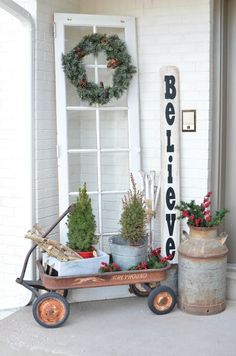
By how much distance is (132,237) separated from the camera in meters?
4.16

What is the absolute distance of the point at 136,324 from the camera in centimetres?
393

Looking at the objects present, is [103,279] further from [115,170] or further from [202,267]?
[115,170]

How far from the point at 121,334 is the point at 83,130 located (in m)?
1.94

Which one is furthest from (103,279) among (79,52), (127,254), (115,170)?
(79,52)

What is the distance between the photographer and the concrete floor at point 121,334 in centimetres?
351

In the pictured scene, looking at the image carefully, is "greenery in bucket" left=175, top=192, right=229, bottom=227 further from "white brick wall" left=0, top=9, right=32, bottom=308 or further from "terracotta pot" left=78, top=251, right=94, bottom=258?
"white brick wall" left=0, top=9, right=32, bottom=308

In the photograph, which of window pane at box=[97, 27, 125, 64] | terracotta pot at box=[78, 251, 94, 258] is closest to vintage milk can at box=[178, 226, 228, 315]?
terracotta pot at box=[78, 251, 94, 258]

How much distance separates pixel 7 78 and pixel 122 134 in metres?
1.16

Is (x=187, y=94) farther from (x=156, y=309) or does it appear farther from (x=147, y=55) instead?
(x=156, y=309)

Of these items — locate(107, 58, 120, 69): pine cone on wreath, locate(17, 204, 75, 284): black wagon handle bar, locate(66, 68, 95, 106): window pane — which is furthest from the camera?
locate(66, 68, 95, 106): window pane

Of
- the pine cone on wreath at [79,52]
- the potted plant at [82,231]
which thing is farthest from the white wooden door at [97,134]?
the potted plant at [82,231]

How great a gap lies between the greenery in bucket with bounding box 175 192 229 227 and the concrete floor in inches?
29.0

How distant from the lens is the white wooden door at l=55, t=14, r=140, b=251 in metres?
4.60

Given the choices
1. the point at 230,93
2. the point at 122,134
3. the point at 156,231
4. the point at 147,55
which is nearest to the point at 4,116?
the point at 122,134
